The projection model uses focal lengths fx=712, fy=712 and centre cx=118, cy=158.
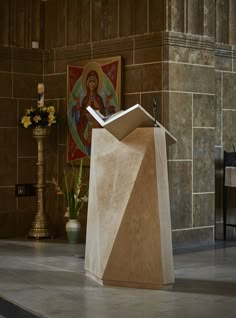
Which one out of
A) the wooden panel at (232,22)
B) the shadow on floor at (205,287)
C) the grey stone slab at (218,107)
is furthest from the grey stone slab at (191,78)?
the shadow on floor at (205,287)

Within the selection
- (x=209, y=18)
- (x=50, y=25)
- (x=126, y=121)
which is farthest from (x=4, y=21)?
(x=126, y=121)

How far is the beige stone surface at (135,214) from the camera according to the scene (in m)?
5.16

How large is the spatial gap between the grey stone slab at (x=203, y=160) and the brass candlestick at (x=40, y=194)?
1.76 metres

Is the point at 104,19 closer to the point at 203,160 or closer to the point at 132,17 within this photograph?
the point at 132,17

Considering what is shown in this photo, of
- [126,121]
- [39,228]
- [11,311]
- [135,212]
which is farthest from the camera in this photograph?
[39,228]

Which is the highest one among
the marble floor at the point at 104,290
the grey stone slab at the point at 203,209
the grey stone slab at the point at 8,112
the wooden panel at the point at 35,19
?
the wooden panel at the point at 35,19

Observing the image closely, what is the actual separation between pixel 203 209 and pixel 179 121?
1.01 m

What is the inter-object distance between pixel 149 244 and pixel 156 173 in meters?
0.52

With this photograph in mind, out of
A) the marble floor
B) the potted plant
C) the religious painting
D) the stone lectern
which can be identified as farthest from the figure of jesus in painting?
the stone lectern

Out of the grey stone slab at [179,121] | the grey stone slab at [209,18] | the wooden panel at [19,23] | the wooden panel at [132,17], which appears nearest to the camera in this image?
the grey stone slab at [179,121]

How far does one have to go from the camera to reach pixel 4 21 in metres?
8.54

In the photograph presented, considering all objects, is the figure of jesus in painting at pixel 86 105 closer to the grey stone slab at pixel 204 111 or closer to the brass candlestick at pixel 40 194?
the brass candlestick at pixel 40 194

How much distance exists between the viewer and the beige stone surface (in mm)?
5156

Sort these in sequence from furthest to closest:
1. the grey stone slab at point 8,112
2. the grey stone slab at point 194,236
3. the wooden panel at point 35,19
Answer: the wooden panel at point 35,19 → the grey stone slab at point 8,112 → the grey stone slab at point 194,236
